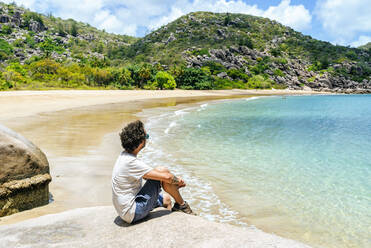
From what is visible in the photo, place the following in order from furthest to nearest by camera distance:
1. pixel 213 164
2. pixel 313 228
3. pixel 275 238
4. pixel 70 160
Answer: pixel 213 164 → pixel 70 160 → pixel 313 228 → pixel 275 238

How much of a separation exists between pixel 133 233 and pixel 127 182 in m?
0.73

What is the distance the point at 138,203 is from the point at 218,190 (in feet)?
14.0

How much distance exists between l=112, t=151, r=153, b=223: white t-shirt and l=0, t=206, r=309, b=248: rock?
278 mm

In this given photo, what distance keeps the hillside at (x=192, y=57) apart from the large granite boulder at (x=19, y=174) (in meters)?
63.3

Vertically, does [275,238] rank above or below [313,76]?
below

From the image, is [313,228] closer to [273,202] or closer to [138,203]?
[273,202]

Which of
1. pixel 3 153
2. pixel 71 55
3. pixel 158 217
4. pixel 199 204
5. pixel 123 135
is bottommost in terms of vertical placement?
pixel 199 204

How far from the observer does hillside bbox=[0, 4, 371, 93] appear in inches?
2980

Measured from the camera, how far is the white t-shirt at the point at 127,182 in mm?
4168

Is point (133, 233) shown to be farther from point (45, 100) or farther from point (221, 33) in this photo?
point (221, 33)

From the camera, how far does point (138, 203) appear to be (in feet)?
14.1

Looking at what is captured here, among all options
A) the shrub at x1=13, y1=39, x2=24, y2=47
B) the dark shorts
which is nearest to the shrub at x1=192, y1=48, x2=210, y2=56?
the shrub at x1=13, y1=39, x2=24, y2=47

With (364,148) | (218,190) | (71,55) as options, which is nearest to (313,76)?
(71,55)

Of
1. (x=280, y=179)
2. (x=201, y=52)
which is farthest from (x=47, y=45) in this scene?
(x=280, y=179)
